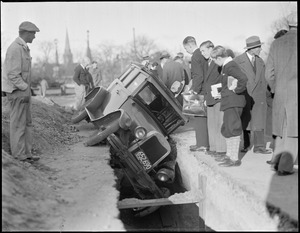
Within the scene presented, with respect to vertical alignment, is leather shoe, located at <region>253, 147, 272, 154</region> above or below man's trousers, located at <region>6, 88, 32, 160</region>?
below

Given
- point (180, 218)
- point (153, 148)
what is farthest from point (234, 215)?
point (180, 218)

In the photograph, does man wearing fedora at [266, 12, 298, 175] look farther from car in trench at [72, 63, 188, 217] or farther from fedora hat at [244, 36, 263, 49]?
car in trench at [72, 63, 188, 217]

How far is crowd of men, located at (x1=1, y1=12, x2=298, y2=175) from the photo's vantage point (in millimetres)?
5113

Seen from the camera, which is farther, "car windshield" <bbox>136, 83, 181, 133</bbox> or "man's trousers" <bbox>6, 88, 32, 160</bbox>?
"car windshield" <bbox>136, 83, 181, 133</bbox>

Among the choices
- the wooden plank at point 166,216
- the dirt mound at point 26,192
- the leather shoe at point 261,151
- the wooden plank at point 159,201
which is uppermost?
the dirt mound at point 26,192

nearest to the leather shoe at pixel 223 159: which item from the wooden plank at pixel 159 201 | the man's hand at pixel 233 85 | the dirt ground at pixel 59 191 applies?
the wooden plank at pixel 159 201

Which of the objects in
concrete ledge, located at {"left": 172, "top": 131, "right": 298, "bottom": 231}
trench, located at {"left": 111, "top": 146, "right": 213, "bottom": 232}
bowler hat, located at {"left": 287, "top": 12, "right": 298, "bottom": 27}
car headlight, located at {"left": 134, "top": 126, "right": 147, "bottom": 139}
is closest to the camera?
concrete ledge, located at {"left": 172, "top": 131, "right": 298, "bottom": 231}

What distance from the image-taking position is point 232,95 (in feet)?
18.4

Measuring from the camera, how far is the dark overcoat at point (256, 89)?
6.72 m

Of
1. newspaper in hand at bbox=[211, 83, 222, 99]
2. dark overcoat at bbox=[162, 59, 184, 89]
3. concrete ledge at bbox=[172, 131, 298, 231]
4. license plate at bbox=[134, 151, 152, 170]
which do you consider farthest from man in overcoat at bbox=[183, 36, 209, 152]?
dark overcoat at bbox=[162, 59, 184, 89]

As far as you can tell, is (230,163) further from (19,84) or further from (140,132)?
(19,84)

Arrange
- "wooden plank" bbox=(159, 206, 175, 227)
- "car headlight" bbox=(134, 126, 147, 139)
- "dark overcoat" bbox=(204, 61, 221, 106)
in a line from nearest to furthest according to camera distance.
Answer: "dark overcoat" bbox=(204, 61, 221, 106)
"car headlight" bbox=(134, 126, 147, 139)
"wooden plank" bbox=(159, 206, 175, 227)

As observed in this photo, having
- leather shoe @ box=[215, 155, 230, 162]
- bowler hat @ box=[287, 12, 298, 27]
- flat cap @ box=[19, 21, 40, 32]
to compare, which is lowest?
leather shoe @ box=[215, 155, 230, 162]

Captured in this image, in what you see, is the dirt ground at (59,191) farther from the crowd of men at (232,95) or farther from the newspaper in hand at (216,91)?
the newspaper in hand at (216,91)
